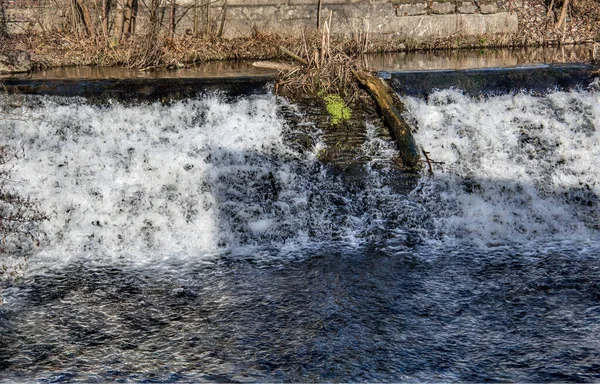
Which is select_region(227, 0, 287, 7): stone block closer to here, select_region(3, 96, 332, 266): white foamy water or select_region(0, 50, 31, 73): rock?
select_region(0, 50, 31, 73): rock

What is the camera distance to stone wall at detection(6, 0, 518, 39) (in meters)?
14.4

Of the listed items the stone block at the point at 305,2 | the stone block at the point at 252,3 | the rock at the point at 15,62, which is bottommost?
the rock at the point at 15,62

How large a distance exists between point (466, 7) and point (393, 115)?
723 centimetres

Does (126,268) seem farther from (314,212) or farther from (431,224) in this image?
(431,224)

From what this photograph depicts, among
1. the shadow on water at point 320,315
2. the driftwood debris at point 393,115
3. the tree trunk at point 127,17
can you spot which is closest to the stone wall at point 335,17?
the tree trunk at point 127,17

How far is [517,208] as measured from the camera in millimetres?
8453

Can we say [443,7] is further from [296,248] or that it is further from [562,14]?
[296,248]

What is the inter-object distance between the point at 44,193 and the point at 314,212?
118 inches

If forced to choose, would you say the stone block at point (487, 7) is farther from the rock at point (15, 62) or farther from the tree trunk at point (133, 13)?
the rock at point (15, 62)

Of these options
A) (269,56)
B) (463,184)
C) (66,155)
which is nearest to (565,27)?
(269,56)

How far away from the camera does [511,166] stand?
29.4ft

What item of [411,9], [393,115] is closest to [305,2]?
[411,9]

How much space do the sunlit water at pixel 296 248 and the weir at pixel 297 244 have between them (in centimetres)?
2

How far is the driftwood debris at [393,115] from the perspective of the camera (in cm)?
891
